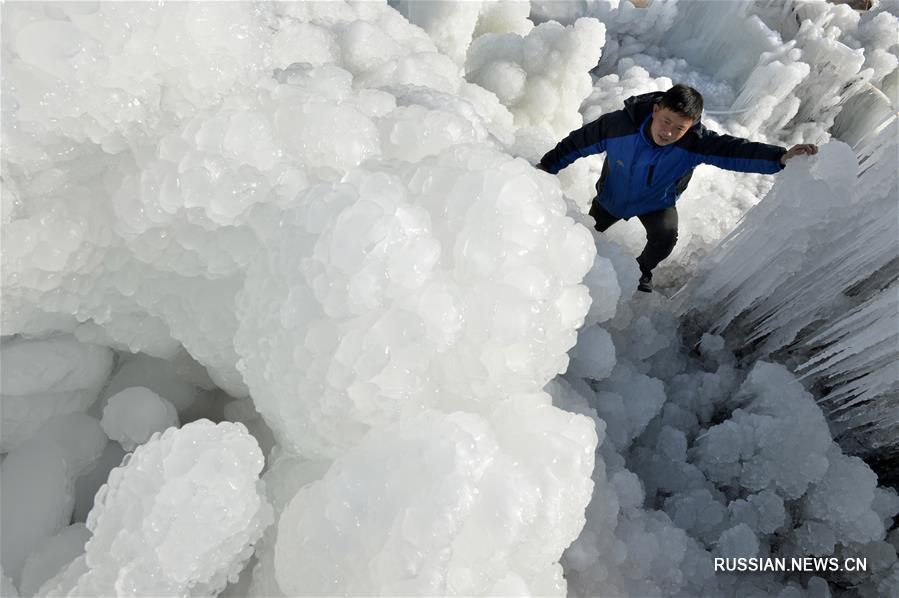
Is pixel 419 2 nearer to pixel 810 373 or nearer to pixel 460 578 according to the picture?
pixel 810 373

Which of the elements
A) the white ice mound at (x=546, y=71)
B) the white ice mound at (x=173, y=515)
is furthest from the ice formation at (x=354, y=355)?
the white ice mound at (x=546, y=71)

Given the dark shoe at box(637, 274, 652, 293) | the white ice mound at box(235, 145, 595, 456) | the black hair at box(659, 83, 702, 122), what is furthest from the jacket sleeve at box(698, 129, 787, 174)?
the white ice mound at box(235, 145, 595, 456)

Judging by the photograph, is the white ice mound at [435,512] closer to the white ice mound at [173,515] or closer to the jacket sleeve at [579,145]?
the white ice mound at [173,515]

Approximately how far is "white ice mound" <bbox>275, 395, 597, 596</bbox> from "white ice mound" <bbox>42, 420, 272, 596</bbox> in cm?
10

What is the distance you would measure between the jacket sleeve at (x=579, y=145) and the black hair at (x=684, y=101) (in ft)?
0.70

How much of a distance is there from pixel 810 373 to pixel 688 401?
0.96ft

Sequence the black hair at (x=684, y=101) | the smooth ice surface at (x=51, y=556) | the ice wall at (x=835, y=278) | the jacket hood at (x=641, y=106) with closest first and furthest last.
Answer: the smooth ice surface at (x=51, y=556), the ice wall at (x=835, y=278), the black hair at (x=684, y=101), the jacket hood at (x=641, y=106)

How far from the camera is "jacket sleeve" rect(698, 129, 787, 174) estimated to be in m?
1.57

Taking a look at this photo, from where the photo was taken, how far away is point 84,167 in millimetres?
1065

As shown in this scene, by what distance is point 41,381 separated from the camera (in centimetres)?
112

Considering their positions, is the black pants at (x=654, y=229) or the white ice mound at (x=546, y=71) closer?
the black pants at (x=654, y=229)

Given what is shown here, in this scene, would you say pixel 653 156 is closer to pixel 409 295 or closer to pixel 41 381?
pixel 409 295

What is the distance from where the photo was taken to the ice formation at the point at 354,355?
0.89m

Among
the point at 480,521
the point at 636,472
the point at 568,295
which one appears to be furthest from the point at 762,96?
the point at 480,521
